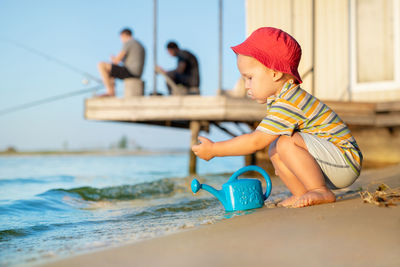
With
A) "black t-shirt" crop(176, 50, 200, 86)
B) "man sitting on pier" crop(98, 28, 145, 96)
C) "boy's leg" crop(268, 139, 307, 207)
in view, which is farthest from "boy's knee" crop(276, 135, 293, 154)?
"black t-shirt" crop(176, 50, 200, 86)

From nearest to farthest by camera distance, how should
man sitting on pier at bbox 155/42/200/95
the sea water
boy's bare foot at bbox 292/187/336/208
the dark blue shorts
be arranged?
the sea water
boy's bare foot at bbox 292/187/336/208
the dark blue shorts
man sitting on pier at bbox 155/42/200/95

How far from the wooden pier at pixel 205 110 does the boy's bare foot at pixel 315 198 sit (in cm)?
374

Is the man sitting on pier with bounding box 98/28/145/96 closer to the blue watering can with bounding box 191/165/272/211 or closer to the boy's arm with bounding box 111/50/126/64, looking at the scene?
the boy's arm with bounding box 111/50/126/64

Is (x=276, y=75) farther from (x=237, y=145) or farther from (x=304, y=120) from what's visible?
(x=237, y=145)

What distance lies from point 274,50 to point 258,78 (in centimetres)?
16

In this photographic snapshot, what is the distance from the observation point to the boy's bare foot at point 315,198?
1855mm

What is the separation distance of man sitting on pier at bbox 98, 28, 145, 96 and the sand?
5.45 metres

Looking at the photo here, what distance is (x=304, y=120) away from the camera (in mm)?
1994

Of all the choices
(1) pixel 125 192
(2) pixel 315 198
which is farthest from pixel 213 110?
(2) pixel 315 198

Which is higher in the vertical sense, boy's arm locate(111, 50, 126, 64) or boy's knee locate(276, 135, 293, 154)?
boy's arm locate(111, 50, 126, 64)

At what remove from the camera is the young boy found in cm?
194

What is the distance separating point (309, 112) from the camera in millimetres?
1988

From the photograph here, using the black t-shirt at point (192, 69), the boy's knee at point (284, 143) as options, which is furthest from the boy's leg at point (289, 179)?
the black t-shirt at point (192, 69)

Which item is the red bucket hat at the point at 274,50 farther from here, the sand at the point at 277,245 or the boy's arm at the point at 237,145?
the sand at the point at 277,245
